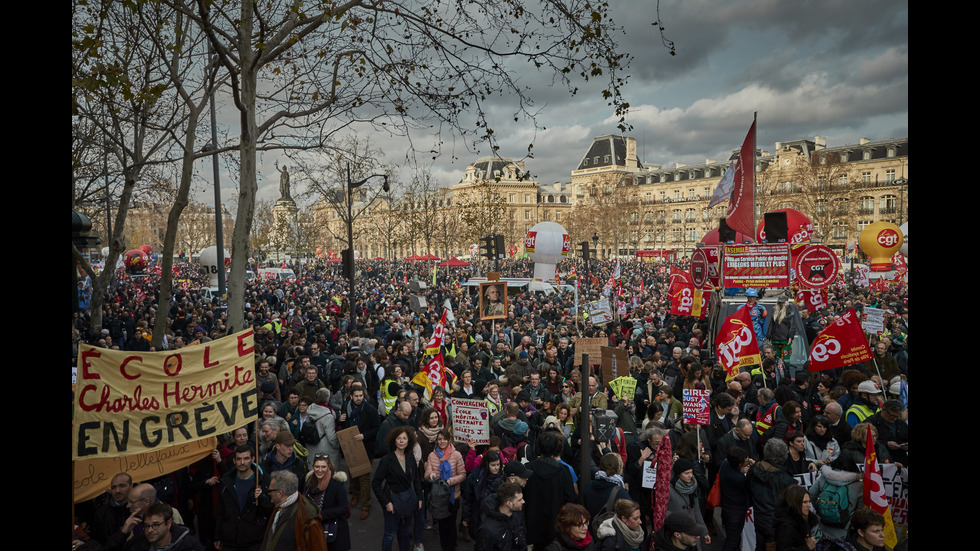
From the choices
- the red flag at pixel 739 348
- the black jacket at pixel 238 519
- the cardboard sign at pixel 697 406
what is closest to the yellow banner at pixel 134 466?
the black jacket at pixel 238 519

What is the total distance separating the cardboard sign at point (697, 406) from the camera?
6.31 m

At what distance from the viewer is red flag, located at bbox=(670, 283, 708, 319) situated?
701 inches

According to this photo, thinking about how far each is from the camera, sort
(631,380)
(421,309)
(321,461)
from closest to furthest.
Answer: (321,461) < (631,380) < (421,309)

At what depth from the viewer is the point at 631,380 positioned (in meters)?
8.52

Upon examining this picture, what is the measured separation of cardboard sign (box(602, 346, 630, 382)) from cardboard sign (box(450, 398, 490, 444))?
3.82 m

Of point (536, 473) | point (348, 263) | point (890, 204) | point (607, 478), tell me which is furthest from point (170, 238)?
point (890, 204)

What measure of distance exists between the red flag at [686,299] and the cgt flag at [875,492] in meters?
13.1

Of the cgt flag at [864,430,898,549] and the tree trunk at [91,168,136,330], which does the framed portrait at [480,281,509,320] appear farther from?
the cgt flag at [864,430,898,549]

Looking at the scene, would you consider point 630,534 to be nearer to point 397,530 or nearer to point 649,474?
point 649,474

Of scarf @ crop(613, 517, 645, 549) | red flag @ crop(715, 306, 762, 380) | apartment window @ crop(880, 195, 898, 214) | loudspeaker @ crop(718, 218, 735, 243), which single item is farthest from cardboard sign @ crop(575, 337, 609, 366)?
apartment window @ crop(880, 195, 898, 214)

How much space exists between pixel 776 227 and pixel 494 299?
724cm

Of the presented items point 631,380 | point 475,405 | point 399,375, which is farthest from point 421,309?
point 475,405

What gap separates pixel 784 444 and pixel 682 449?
103cm
